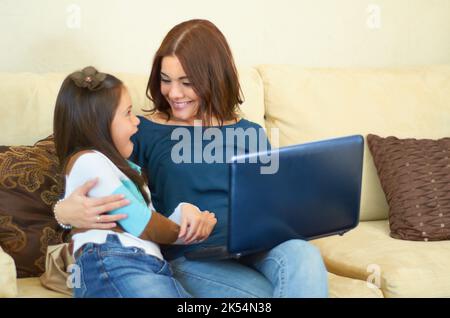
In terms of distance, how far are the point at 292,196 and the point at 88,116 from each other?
1.62 feet

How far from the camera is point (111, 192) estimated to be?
1.52 metres

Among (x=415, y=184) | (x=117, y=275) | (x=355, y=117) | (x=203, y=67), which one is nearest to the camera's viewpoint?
→ (x=117, y=275)

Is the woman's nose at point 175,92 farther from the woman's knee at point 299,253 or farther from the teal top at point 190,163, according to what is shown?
the woman's knee at point 299,253

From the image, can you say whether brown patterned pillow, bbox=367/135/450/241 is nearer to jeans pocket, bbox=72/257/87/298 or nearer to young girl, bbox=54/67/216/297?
young girl, bbox=54/67/216/297

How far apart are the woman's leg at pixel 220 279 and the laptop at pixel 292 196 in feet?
0.13

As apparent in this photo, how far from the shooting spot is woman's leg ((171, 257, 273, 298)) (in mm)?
1588

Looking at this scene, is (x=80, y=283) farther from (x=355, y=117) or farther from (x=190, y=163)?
(x=355, y=117)

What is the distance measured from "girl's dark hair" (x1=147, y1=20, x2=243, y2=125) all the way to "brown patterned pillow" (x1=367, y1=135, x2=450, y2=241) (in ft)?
1.74

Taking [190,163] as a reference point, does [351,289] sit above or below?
below

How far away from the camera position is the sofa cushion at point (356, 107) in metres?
2.25

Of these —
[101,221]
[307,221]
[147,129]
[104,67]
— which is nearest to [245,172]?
[307,221]

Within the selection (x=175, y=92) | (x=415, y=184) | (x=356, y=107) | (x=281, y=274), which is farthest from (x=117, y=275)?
(x=356, y=107)

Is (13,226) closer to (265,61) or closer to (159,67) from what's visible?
(159,67)

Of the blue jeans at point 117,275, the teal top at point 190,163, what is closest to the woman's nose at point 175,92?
the teal top at point 190,163
